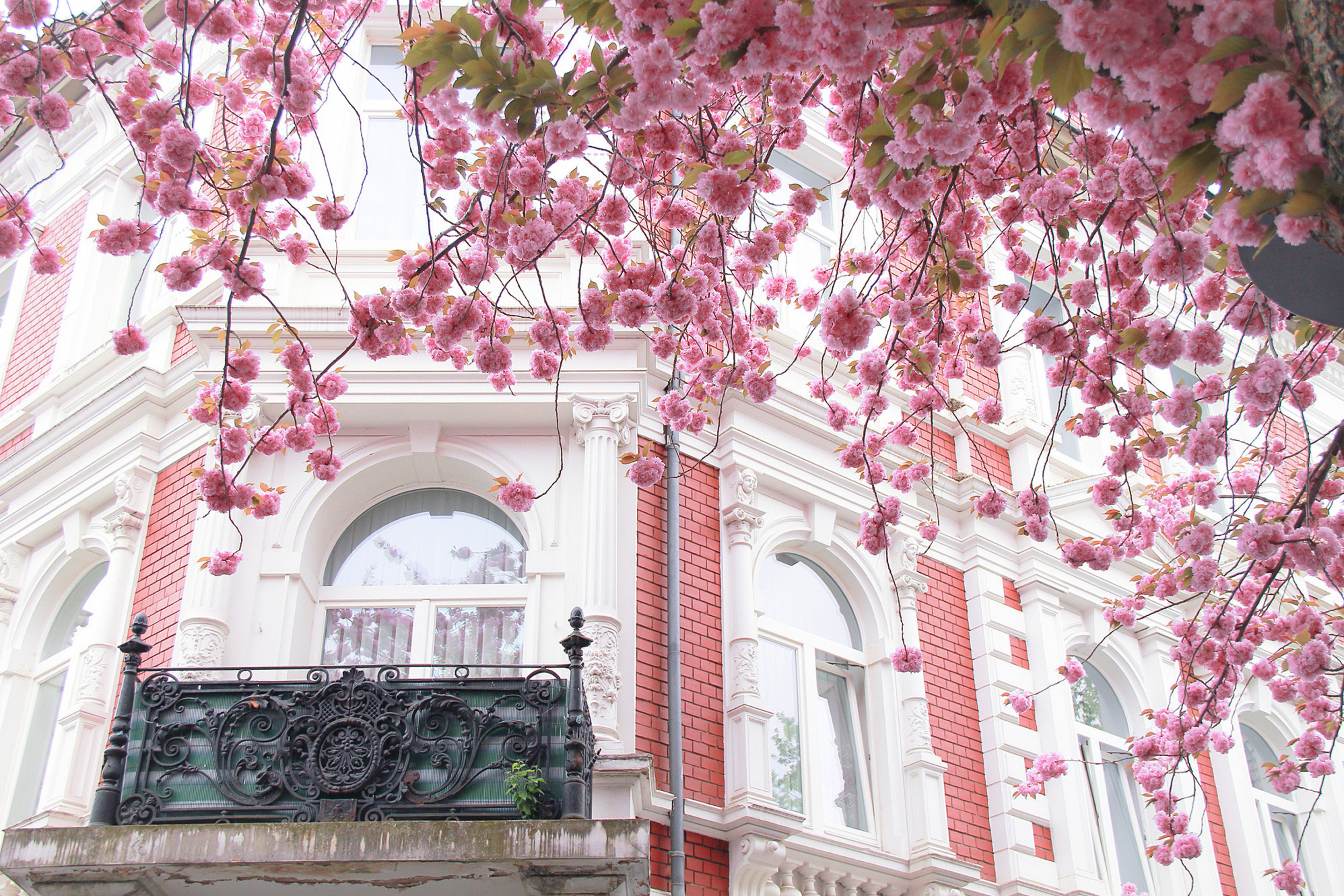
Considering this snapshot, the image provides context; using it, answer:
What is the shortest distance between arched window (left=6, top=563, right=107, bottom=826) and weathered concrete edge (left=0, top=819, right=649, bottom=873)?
10.4ft

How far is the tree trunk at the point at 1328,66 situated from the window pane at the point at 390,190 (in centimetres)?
788

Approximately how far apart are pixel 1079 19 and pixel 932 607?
813 centimetres

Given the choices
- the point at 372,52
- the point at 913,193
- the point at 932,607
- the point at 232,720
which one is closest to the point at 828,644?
the point at 932,607

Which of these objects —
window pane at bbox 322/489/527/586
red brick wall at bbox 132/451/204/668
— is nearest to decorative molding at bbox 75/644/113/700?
red brick wall at bbox 132/451/204/668

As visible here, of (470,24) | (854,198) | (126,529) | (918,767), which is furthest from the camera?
(918,767)

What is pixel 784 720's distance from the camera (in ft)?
30.2

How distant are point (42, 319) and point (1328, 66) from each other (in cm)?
1248

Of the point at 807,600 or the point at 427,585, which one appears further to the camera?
the point at 807,600

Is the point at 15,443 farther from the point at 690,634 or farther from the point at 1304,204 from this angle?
the point at 1304,204

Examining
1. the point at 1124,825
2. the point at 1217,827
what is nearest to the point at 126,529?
the point at 1124,825

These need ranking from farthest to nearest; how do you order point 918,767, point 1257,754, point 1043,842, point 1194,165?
point 1257,754
point 1043,842
point 918,767
point 1194,165

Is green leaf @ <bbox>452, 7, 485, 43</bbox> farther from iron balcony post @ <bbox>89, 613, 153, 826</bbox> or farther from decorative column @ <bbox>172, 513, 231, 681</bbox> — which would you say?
decorative column @ <bbox>172, 513, 231, 681</bbox>

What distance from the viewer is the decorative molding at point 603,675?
24.6 feet

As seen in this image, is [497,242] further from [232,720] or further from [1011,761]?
[1011,761]
